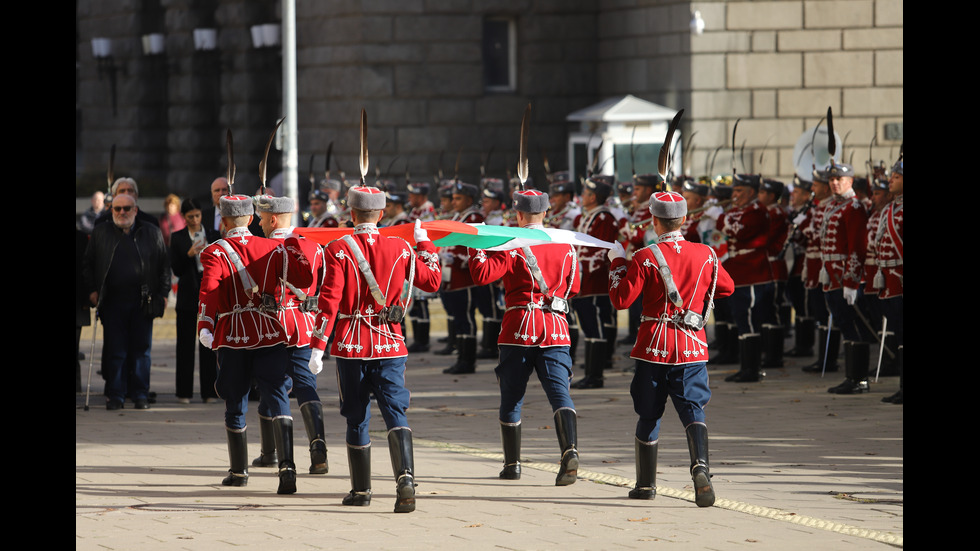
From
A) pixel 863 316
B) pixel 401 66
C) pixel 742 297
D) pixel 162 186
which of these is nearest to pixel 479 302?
pixel 742 297

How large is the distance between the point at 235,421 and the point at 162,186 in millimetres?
18481

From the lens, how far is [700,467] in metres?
8.08

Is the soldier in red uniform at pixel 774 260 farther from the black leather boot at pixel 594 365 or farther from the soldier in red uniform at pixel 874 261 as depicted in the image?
the black leather boot at pixel 594 365

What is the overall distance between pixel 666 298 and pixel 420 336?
7847 millimetres

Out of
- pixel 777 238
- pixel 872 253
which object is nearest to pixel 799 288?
pixel 777 238

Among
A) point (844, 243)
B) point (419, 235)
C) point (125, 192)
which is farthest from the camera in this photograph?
point (844, 243)

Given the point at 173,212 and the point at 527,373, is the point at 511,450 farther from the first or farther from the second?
the point at 173,212

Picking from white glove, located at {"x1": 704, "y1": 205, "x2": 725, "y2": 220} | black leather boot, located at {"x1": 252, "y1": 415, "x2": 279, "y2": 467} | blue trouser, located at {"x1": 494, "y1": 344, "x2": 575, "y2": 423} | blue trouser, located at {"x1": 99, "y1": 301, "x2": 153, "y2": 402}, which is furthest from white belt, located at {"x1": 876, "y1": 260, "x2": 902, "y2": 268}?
blue trouser, located at {"x1": 99, "y1": 301, "x2": 153, "y2": 402}

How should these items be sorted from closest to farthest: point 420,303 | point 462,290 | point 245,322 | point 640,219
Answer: point 245,322, point 640,219, point 462,290, point 420,303

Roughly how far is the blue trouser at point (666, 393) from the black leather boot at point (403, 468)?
126 cm

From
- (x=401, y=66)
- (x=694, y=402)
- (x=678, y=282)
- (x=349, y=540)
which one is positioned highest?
(x=401, y=66)

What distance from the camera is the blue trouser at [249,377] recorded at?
8750 mm

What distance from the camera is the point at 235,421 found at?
8812 mm

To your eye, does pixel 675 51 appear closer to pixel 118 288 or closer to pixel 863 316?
pixel 863 316
